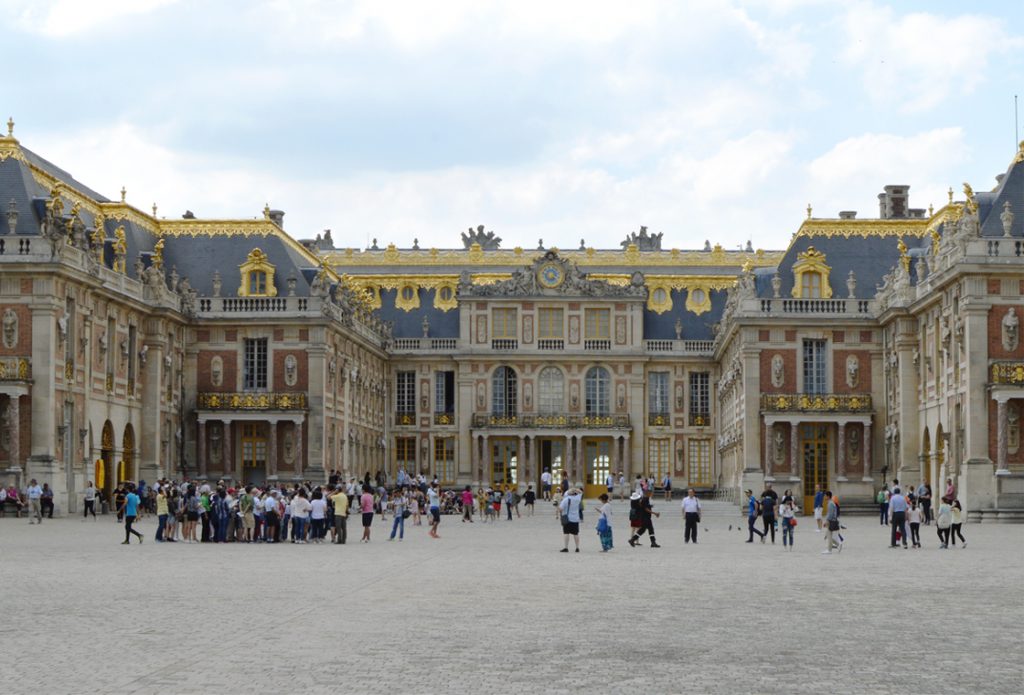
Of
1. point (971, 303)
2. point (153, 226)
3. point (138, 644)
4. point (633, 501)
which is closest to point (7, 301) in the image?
point (153, 226)

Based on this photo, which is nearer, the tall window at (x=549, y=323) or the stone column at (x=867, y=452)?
the stone column at (x=867, y=452)

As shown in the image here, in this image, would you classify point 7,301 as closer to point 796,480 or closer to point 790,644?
point 796,480

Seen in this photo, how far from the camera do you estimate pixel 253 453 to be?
63.2 metres

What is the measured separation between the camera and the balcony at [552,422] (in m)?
82.9

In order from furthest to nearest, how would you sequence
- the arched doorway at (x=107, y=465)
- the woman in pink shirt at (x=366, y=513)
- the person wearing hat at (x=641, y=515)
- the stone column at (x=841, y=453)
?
the stone column at (x=841, y=453) → the arched doorway at (x=107, y=465) → the woman in pink shirt at (x=366, y=513) → the person wearing hat at (x=641, y=515)

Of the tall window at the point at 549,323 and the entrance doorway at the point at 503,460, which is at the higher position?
the tall window at the point at 549,323

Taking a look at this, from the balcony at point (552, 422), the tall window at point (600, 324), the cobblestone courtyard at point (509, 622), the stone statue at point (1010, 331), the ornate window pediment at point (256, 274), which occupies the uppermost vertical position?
the ornate window pediment at point (256, 274)

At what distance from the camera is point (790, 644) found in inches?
632

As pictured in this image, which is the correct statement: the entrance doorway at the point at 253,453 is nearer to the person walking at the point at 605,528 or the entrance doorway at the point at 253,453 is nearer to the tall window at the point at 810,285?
the tall window at the point at 810,285

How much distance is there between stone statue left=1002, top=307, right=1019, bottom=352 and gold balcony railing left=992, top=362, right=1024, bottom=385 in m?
0.66

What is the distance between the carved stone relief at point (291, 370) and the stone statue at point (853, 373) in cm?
2081

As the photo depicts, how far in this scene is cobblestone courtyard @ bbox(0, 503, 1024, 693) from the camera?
13.8 m

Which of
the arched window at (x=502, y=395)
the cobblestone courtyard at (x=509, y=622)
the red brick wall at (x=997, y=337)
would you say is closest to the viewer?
the cobblestone courtyard at (x=509, y=622)

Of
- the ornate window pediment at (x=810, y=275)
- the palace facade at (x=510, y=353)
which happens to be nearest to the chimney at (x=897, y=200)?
the palace facade at (x=510, y=353)
